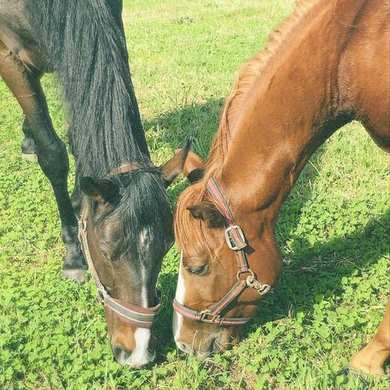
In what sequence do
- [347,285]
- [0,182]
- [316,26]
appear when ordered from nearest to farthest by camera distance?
[316,26] → [347,285] → [0,182]

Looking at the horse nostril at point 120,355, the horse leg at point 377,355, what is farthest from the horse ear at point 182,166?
the horse leg at point 377,355

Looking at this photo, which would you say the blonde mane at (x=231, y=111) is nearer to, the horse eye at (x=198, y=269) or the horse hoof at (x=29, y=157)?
the horse eye at (x=198, y=269)

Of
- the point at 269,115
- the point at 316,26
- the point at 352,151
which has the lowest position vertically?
the point at 352,151

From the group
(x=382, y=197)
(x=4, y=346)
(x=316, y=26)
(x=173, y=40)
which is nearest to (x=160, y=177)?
(x=316, y=26)

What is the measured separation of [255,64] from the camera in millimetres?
2895

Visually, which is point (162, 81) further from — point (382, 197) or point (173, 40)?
point (382, 197)

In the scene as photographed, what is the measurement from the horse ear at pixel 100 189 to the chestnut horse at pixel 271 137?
1.28 feet

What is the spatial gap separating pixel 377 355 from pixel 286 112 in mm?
1486

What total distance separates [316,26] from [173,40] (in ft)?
28.5

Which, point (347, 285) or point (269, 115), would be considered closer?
point (269, 115)

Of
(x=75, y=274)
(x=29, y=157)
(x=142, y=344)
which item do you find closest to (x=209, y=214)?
(x=142, y=344)

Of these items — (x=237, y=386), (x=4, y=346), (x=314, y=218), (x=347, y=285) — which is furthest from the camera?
(x=314, y=218)

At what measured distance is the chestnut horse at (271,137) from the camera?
272 centimetres

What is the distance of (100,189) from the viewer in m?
2.92
